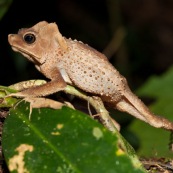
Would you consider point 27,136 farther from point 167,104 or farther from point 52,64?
point 167,104

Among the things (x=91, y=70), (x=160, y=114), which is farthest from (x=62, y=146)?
(x=160, y=114)

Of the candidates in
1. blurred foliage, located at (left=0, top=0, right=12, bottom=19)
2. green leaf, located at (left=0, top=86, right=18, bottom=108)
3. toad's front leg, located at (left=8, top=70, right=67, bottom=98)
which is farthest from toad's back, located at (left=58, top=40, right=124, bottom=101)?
blurred foliage, located at (left=0, top=0, right=12, bottom=19)

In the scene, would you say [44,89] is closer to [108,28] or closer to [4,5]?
[4,5]

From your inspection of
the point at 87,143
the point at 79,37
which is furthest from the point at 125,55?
the point at 87,143

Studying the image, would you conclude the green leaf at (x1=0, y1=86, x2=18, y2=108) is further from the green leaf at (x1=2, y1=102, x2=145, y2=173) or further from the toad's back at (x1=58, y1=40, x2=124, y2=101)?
the toad's back at (x1=58, y1=40, x2=124, y2=101)

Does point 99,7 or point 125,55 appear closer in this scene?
point 125,55

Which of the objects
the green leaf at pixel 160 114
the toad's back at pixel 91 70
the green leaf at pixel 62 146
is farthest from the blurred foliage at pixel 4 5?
the green leaf at pixel 160 114

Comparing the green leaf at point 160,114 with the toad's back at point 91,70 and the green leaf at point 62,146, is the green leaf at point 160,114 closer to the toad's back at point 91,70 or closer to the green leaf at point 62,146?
the toad's back at point 91,70
